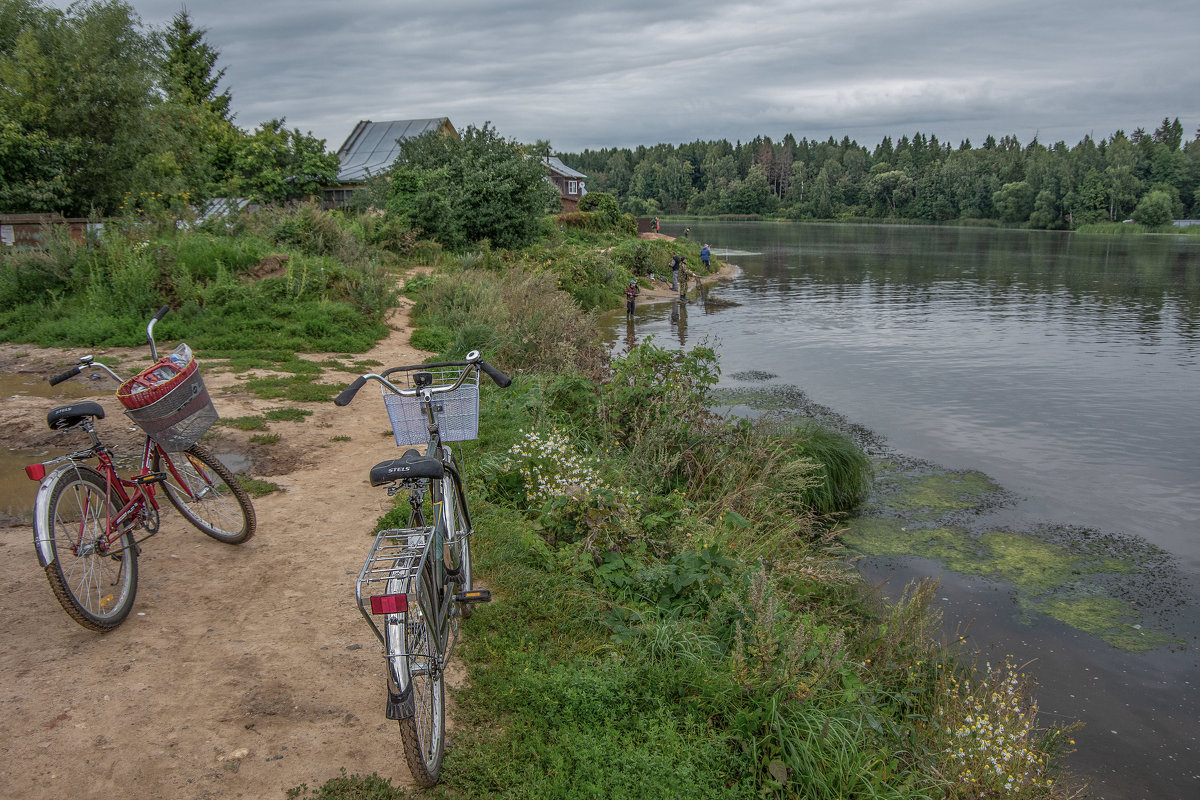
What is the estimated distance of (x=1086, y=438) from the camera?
14562 mm

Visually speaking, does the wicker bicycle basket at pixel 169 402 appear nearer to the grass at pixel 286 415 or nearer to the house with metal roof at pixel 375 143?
the grass at pixel 286 415

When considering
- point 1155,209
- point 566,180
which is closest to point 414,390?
point 566,180

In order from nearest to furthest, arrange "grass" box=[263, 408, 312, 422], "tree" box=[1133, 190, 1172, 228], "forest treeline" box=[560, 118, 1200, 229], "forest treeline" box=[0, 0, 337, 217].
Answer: "grass" box=[263, 408, 312, 422] → "forest treeline" box=[0, 0, 337, 217] → "tree" box=[1133, 190, 1172, 228] → "forest treeline" box=[560, 118, 1200, 229]

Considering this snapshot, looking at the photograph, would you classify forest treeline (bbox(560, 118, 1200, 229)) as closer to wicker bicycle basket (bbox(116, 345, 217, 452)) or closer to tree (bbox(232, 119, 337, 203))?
tree (bbox(232, 119, 337, 203))

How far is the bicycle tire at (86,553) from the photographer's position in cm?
398

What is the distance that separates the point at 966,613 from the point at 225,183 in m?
29.6

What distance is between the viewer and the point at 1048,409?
54.3ft

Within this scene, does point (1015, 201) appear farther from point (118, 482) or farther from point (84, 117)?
point (118, 482)

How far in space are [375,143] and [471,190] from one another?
2404cm

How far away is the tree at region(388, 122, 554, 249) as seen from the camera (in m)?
25.9

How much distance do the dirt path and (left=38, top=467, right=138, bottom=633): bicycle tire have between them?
168 millimetres

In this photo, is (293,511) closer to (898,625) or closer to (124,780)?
(124,780)

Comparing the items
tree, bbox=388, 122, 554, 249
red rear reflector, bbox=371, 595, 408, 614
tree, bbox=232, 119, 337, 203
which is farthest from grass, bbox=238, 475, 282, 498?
tree, bbox=232, 119, 337, 203

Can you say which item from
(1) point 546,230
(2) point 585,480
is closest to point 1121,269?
(1) point 546,230
